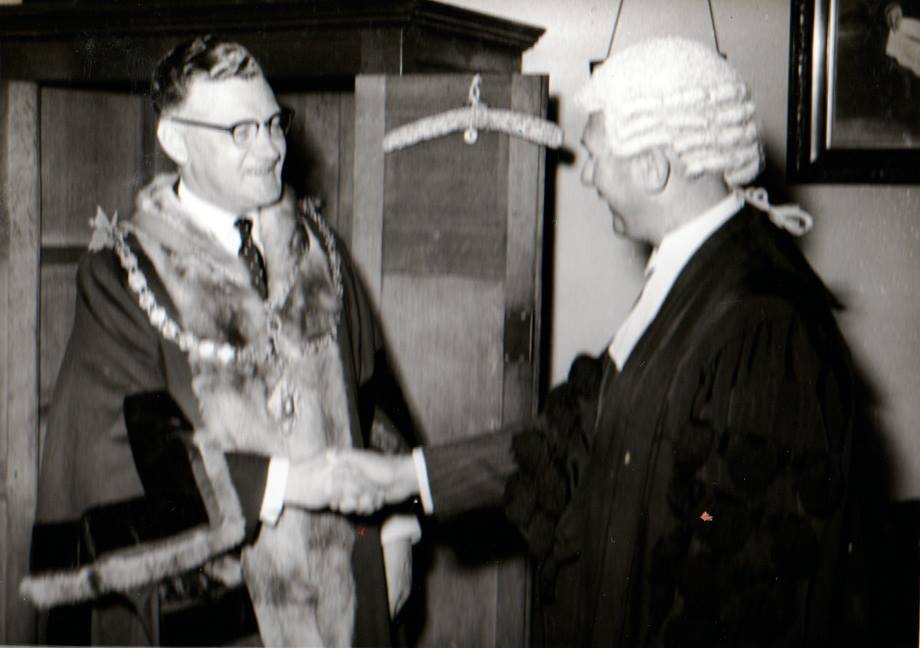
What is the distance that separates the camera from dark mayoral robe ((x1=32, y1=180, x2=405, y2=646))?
1.63 m

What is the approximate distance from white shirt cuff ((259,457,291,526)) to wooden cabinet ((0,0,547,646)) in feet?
1.35

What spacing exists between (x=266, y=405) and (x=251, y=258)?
248 mm

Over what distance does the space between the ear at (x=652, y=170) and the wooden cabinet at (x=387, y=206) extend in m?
0.48

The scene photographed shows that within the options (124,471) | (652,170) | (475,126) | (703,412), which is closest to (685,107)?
(652,170)

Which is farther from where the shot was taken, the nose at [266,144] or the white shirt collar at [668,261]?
the nose at [266,144]

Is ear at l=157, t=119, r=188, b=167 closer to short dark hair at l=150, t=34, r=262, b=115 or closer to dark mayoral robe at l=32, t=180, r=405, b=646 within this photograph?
short dark hair at l=150, t=34, r=262, b=115

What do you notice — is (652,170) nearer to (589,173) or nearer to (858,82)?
(589,173)

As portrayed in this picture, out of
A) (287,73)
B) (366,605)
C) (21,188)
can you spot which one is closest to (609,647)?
(366,605)

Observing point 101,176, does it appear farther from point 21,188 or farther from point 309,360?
point 309,360

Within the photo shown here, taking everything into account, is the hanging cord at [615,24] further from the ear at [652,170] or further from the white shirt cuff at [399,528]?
the white shirt cuff at [399,528]

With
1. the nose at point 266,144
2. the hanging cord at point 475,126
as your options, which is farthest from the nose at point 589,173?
the nose at point 266,144

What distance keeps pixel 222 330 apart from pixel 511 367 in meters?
0.55

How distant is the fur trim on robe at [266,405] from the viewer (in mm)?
1648

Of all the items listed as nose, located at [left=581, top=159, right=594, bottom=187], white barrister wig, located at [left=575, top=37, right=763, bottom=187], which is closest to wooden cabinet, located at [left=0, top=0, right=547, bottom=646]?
nose, located at [left=581, top=159, right=594, bottom=187]
